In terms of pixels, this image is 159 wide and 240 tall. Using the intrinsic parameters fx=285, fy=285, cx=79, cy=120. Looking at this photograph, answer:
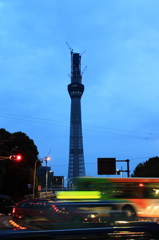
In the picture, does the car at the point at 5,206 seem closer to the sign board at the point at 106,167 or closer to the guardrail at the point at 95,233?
the sign board at the point at 106,167

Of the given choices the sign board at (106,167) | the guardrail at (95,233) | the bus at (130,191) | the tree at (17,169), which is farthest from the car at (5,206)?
the guardrail at (95,233)

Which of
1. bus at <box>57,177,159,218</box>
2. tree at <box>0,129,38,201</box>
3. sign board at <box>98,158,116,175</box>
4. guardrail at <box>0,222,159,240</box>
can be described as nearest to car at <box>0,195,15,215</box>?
bus at <box>57,177,159,218</box>

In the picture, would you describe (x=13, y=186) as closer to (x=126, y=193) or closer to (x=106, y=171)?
(x=106, y=171)

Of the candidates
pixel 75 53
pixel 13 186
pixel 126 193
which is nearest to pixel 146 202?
pixel 126 193

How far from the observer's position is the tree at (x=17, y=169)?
5053 cm

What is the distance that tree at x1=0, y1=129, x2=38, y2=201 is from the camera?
1989 inches

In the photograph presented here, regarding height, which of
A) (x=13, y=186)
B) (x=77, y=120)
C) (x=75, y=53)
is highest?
(x=75, y=53)

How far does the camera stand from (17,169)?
168ft

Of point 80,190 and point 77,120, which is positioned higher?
point 77,120

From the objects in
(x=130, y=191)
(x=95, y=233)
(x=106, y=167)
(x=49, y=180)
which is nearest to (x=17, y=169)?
(x=106, y=167)

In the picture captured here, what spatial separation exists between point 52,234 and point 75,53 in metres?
180

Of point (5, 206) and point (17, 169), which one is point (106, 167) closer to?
point (5, 206)

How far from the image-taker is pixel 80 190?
20891 mm

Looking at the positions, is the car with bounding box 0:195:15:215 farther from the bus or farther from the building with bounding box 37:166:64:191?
the building with bounding box 37:166:64:191
